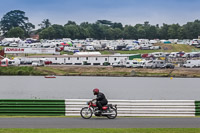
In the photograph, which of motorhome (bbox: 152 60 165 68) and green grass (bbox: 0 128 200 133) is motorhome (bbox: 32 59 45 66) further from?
green grass (bbox: 0 128 200 133)

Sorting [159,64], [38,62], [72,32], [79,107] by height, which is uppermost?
[72,32]

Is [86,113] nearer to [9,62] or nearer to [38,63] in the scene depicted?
[38,63]

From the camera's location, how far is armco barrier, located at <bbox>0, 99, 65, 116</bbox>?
82.4 ft

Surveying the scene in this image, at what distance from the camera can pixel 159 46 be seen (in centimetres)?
14988

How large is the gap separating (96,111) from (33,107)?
380cm

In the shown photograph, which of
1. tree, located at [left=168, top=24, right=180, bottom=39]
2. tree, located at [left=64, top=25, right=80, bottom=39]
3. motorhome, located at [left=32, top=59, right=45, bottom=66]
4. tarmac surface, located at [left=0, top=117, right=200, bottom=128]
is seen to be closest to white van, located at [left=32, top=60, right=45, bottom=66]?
motorhome, located at [left=32, top=59, right=45, bottom=66]

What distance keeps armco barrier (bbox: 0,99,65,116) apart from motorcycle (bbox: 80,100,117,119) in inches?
74.9

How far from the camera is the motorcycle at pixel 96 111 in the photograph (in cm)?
2386

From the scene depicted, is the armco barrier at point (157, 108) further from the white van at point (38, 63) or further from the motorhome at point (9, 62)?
the motorhome at point (9, 62)

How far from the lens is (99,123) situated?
22.3 metres

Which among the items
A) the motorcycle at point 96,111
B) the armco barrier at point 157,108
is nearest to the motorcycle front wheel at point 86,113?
the motorcycle at point 96,111

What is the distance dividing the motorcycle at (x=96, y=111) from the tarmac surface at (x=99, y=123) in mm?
272

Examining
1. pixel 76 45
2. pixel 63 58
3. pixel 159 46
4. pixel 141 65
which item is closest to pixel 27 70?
pixel 63 58

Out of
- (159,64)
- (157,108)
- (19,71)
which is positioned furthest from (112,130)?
(19,71)
